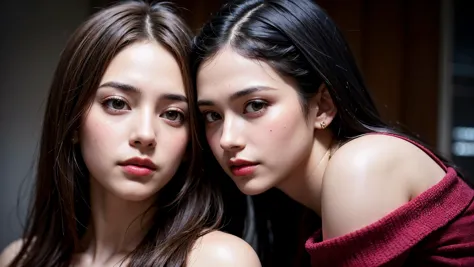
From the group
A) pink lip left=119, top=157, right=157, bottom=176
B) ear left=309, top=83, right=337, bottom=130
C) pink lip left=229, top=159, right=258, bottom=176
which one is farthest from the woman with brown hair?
ear left=309, top=83, right=337, bottom=130

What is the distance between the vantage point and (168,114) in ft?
3.06

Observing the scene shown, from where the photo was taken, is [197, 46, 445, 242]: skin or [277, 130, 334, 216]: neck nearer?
[197, 46, 445, 242]: skin

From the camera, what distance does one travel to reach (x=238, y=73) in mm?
858

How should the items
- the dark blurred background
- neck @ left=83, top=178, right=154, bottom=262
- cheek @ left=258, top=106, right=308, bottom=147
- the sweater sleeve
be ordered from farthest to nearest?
the dark blurred background → neck @ left=83, top=178, right=154, bottom=262 → cheek @ left=258, top=106, right=308, bottom=147 → the sweater sleeve

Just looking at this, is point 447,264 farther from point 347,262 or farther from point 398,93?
point 398,93

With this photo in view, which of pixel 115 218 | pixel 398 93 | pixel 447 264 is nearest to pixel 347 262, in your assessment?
pixel 447 264

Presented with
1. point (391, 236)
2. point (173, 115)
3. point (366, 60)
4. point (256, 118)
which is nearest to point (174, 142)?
point (173, 115)

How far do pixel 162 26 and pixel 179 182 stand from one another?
0.93ft

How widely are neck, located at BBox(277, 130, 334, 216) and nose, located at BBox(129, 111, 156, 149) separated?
0.80 ft

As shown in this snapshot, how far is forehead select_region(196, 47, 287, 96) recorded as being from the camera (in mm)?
854

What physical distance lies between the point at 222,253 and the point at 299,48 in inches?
13.9

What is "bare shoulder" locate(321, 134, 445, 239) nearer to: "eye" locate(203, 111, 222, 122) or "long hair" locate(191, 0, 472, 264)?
"long hair" locate(191, 0, 472, 264)

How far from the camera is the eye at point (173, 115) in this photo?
0.93 meters

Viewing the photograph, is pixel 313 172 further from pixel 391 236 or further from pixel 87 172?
pixel 87 172
